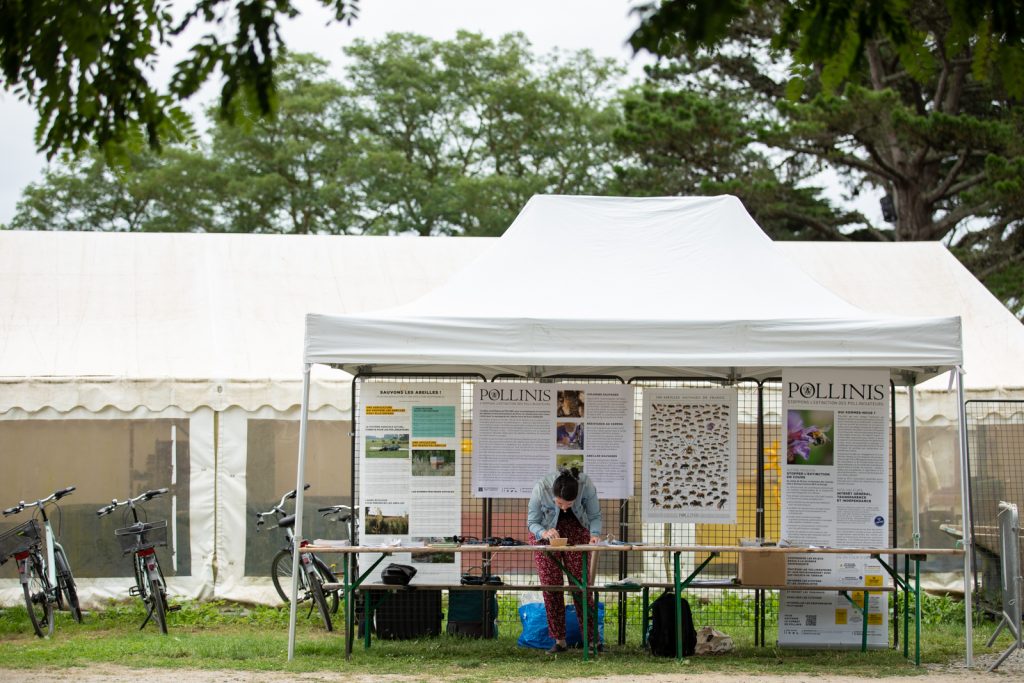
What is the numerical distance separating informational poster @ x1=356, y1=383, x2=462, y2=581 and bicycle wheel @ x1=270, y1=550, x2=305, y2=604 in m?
2.12

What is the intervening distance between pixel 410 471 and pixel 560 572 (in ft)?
3.90

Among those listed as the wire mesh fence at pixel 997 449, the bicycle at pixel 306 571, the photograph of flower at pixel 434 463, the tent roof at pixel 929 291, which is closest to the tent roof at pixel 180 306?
the bicycle at pixel 306 571

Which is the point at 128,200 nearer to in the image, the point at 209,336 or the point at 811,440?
the point at 209,336

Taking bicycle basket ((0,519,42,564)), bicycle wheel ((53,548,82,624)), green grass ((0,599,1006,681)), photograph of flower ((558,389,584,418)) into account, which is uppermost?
photograph of flower ((558,389,584,418))

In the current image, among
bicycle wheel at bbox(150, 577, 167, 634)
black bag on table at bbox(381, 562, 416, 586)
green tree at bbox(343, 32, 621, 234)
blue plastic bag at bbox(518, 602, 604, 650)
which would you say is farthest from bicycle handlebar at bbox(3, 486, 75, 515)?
green tree at bbox(343, 32, 621, 234)

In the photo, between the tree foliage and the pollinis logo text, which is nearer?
the pollinis logo text

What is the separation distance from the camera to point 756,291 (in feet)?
27.6

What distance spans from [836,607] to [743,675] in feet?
3.90

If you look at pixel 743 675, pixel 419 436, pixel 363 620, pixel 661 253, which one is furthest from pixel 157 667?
pixel 661 253

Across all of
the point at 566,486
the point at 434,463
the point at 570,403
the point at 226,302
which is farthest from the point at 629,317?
the point at 226,302

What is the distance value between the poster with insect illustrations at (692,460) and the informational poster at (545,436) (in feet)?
0.62

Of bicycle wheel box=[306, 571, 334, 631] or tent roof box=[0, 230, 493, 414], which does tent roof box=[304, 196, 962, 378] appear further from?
tent roof box=[0, 230, 493, 414]

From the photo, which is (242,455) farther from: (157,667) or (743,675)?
(743,675)

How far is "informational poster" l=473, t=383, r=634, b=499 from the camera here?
8.54 m
